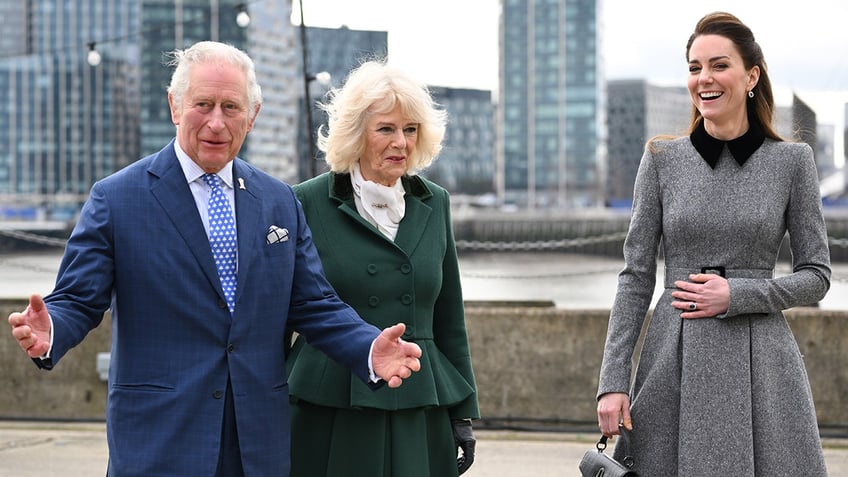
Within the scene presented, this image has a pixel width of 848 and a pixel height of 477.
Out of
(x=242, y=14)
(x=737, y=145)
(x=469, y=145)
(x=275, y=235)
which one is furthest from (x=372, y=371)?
(x=469, y=145)

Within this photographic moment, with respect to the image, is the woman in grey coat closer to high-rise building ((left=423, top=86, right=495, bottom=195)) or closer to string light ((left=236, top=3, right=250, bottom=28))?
string light ((left=236, top=3, right=250, bottom=28))

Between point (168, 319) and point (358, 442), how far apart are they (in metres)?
0.79

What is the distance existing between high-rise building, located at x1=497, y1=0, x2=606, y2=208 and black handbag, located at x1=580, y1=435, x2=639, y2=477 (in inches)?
4765

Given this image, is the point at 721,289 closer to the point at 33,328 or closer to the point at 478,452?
the point at 33,328

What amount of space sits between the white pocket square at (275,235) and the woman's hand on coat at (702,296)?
39.5 inches

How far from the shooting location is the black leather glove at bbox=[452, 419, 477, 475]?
3434 millimetres

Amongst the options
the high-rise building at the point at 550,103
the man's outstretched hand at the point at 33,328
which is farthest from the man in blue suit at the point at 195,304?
the high-rise building at the point at 550,103

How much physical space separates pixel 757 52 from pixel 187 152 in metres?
1.49

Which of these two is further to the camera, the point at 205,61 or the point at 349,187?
the point at 349,187

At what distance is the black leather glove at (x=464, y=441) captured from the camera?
343 centimetres

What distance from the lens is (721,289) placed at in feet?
9.20

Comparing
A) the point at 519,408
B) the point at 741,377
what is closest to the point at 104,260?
the point at 741,377

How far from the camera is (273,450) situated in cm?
288

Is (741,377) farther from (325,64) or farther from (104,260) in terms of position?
(325,64)
